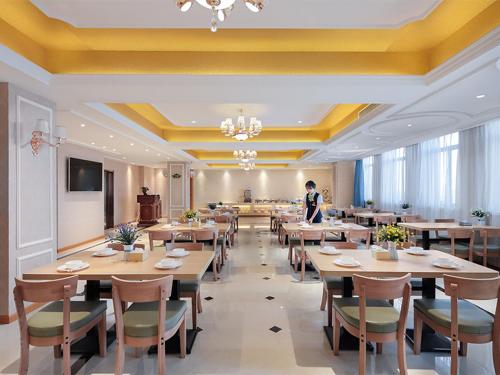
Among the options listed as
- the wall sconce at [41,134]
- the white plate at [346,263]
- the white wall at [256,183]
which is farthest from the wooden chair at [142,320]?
the white wall at [256,183]

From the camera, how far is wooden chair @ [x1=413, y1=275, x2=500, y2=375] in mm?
1950

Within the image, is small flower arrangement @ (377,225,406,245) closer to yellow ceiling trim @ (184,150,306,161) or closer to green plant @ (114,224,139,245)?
green plant @ (114,224,139,245)

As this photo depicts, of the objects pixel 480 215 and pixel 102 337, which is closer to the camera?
pixel 102 337

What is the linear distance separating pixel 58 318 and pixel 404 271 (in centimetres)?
274

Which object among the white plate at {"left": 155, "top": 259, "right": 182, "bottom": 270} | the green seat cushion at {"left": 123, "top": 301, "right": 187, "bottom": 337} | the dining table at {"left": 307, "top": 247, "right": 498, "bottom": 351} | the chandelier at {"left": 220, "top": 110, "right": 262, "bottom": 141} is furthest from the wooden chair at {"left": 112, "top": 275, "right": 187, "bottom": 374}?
the chandelier at {"left": 220, "top": 110, "right": 262, "bottom": 141}

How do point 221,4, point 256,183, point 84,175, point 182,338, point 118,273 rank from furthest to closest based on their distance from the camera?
point 256,183
point 84,175
point 182,338
point 118,273
point 221,4

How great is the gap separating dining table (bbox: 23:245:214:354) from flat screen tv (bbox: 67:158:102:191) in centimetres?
495

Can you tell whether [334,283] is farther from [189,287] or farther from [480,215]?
[480,215]

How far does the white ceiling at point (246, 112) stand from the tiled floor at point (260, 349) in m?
3.24

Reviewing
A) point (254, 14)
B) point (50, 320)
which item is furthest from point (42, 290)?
point (254, 14)

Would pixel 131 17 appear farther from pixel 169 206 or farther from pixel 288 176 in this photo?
pixel 288 176

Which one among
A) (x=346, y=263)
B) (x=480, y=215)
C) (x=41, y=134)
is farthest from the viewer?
(x=480, y=215)

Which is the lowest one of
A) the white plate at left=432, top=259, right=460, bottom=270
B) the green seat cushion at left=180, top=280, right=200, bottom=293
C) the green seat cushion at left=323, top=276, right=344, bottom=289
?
the green seat cushion at left=180, top=280, right=200, bottom=293

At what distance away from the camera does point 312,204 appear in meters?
5.99
